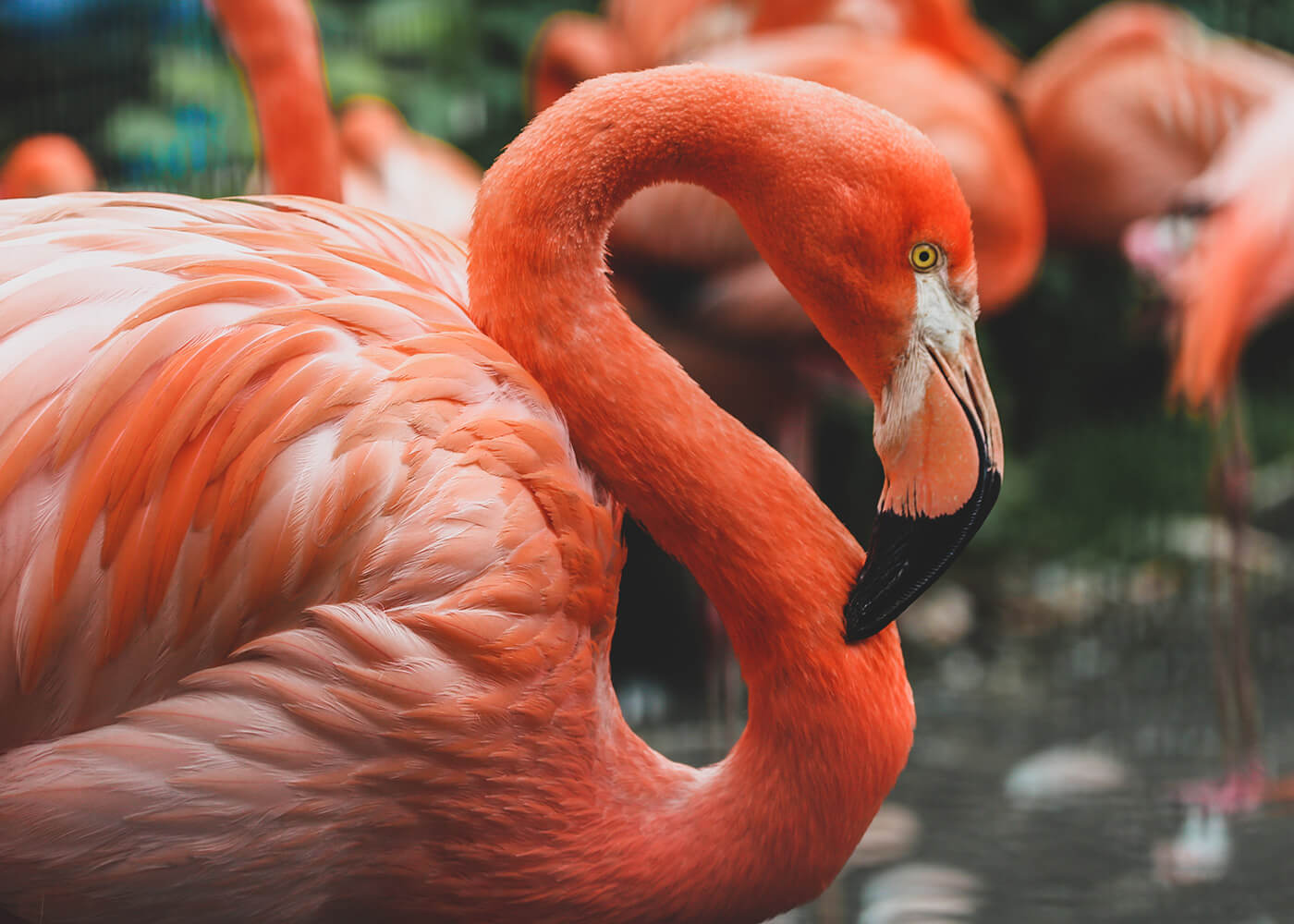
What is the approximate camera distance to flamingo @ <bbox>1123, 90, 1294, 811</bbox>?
10.7ft

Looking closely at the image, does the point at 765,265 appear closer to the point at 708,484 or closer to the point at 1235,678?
the point at 1235,678

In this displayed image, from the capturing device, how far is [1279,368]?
6.44 m

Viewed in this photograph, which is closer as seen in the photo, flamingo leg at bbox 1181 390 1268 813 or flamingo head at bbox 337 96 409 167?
flamingo leg at bbox 1181 390 1268 813

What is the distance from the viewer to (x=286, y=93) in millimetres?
2555

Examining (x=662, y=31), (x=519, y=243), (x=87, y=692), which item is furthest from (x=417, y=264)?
(x=662, y=31)

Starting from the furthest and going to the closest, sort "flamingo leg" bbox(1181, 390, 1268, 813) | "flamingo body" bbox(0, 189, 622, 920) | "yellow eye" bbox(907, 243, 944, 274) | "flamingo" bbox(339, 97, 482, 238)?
"flamingo" bbox(339, 97, 482, 238) < "flamingo leg" bbox(1181, 390, 1268, 813) < "yellow eye" bbox(907, 243, 944, 274) < "flamingo body" bbox(0, 189, 622, 920)

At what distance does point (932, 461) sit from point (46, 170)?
363 cm

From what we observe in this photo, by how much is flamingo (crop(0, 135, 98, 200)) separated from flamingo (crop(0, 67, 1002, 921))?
2879mm

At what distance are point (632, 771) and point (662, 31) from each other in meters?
3.30

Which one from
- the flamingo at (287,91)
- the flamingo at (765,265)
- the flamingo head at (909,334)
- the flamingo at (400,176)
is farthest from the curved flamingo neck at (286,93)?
the flamingo head at (909,334)

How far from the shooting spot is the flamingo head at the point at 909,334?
1486 mm

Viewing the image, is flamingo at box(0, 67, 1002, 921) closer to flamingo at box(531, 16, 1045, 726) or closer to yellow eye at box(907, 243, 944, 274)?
yellow eye at box(907, 243, 944, 274)

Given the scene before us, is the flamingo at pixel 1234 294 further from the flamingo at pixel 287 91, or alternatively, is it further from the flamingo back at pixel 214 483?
the flamingo back at pixel 214 483

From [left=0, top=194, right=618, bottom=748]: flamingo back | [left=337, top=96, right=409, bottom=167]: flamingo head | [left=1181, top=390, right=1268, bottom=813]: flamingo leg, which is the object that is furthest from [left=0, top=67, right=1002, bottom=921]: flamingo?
[left=337, top=96, right=409, bottom=167]: flamingo head
